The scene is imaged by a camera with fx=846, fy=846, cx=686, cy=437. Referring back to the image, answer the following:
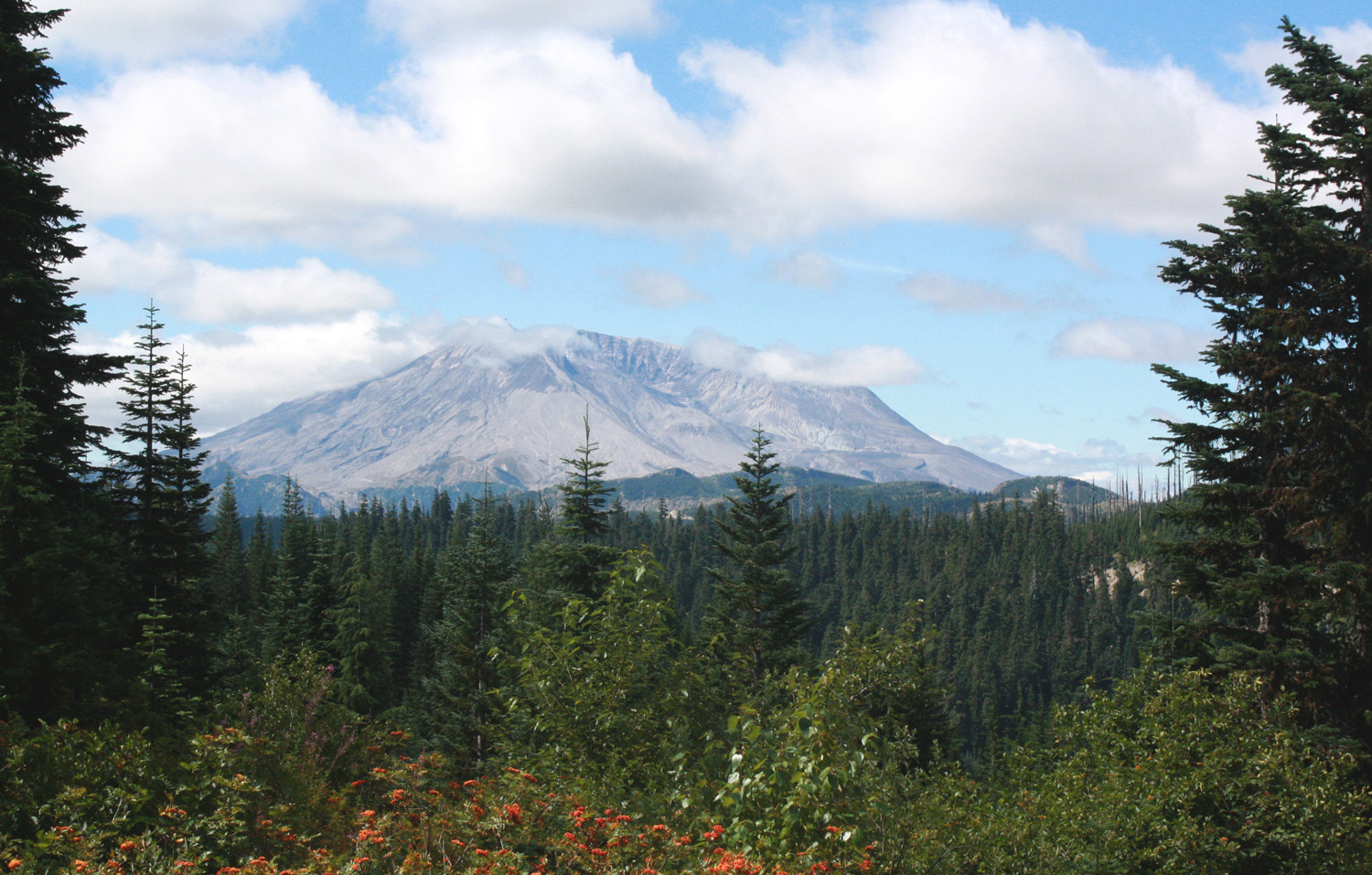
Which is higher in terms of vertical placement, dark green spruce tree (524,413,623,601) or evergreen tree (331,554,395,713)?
dark green spruce tree (524,413,623,601)

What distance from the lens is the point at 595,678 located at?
8789mm

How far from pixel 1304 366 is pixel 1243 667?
4.24m

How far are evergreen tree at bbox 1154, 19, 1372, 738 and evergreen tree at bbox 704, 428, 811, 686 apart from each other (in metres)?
16.0

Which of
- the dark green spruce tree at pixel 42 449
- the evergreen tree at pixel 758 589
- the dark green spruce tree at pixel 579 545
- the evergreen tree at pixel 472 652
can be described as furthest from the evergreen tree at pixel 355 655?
the dark green spruce tree at pixel 42 449

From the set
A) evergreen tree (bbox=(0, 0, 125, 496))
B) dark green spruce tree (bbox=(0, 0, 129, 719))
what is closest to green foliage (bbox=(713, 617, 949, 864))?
dark green spruce tree (bbox=(0, 0, 129, 719))

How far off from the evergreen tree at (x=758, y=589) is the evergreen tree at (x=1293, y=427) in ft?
52.4

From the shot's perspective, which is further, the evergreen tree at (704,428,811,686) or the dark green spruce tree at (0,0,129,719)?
the evergreen tree at (704,428,811,686)

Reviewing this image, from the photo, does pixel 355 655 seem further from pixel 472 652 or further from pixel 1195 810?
pixel 1195 810

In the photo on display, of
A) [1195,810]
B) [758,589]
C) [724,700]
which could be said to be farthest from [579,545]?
[1195,810]

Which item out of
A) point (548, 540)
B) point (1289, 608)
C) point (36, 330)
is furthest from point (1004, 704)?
point (36, 330)

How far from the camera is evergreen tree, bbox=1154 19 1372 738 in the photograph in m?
11.3

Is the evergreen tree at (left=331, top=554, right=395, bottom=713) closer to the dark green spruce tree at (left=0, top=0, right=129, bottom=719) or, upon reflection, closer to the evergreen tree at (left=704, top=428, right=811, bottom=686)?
the evergreen tree at (left=704, top=428, right=811, bottom=686)

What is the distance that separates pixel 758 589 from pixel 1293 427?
731 inches

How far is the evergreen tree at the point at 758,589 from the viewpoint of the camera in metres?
28.2
